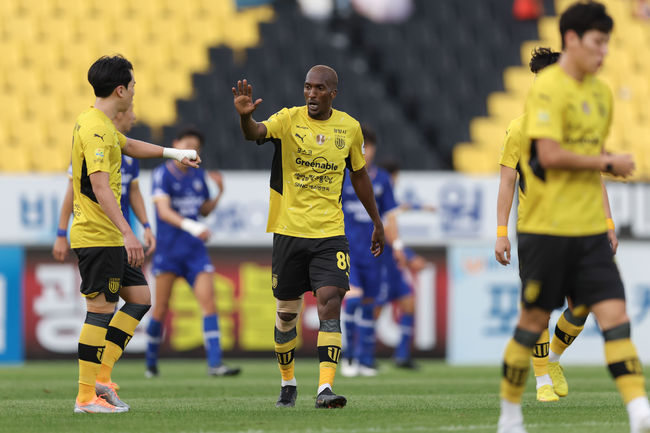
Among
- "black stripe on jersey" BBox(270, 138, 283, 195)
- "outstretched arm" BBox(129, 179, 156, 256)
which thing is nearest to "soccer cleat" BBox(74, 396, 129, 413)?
"black stripe on jersey" BBox(270, 138, 283, 195)

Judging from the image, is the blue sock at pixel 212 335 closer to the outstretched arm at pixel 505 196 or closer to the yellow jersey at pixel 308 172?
the yellow jersey at pixel 308 172

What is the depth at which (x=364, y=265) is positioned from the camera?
11734 mm

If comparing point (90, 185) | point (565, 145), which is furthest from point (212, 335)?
point (565, 145)

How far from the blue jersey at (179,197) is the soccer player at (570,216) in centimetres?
592

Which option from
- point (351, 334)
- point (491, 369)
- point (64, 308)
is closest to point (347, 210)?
point (351, 334)

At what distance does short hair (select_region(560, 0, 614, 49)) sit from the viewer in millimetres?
5227

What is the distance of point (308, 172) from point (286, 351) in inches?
47.1

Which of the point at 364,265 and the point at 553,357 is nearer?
the point at 553,357

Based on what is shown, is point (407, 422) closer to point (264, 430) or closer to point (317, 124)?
point (264, 430)

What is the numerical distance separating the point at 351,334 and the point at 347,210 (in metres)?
1.35

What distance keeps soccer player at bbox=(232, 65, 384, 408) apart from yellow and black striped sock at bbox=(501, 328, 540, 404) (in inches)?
73.2

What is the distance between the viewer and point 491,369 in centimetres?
1262

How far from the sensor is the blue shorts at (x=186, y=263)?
35.4ft

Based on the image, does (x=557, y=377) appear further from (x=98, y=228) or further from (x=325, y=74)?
(x=98, y=228)
